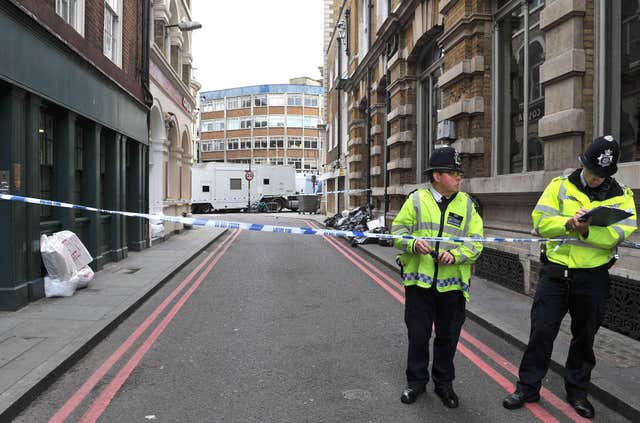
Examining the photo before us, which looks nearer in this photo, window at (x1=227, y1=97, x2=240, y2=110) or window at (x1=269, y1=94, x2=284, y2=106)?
window at (x1=269, y1=94, x2=284, y2=106)

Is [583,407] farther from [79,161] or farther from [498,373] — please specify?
[79,161]

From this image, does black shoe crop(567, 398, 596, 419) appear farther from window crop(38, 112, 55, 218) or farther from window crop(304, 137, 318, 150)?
window crop(304, 137, 318, 150)

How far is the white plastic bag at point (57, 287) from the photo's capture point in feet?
25.4

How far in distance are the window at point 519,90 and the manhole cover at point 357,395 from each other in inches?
225

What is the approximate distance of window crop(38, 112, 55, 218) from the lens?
336 inches

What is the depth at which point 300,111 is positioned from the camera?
74.1m

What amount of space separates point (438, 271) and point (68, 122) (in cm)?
720

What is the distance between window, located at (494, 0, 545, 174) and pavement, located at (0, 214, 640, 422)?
2288 mm

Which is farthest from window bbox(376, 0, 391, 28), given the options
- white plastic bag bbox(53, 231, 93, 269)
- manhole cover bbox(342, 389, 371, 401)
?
manhole cover bbox(342, 389, 371, 401)

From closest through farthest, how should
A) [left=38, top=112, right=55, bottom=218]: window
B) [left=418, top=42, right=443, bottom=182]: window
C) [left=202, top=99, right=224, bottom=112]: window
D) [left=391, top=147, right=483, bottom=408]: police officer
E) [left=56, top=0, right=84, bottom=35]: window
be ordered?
1. [left=391, top=147, right=483, bottom=408]: police officer
2. [left=38, top=112, right=55, bottom=218]: window
3. [left=56, top=0, right=84, bottom=35]: window
4. [left=418, top=42, right=443, bottom=182]: window
5. [left=202, top=99, right=224, bottom=112]: window

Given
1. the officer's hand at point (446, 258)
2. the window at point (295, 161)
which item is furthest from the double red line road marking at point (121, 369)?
the window at point (295, 161)

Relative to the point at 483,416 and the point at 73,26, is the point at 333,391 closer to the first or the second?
the point at 483,416

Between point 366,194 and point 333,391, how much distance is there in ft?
58.2

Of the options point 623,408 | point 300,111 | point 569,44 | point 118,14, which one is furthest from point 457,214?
point 300,111
